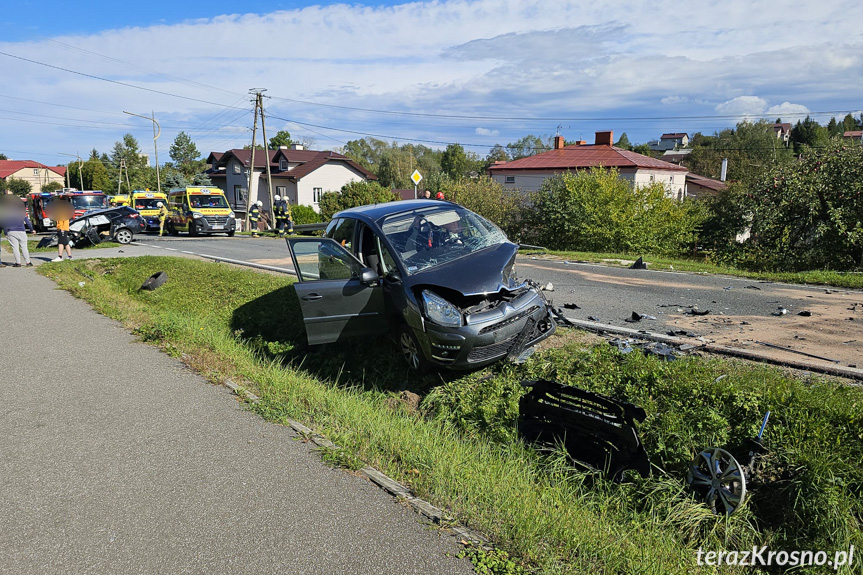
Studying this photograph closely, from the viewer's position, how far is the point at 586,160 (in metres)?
45.7

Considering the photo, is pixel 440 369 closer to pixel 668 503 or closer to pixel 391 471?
pixel 391 471

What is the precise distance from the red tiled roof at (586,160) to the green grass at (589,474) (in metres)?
38.2

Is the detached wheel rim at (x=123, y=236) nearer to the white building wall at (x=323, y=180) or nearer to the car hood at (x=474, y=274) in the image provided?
the car hood at (x=474, y=274)

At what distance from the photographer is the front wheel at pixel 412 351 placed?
6.28 m

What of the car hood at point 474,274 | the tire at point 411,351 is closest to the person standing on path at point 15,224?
the tire at point 411,351

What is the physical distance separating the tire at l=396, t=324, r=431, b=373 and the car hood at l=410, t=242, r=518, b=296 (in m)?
0.63

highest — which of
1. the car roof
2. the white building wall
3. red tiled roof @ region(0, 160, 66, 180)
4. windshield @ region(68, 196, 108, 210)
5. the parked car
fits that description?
red tiled roof @ region(0, 160, 66, 180)

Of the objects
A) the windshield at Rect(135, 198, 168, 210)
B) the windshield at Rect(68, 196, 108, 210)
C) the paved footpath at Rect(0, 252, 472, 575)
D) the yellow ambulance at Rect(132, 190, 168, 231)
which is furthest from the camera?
the windshield at Rect(135, 198, 168, 210)

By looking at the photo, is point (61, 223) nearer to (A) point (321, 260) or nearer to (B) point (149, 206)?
(A) point (321, 260)

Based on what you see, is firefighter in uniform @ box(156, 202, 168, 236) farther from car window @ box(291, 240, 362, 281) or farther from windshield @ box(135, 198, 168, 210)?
car window @ box(291, 240, 362, 281)

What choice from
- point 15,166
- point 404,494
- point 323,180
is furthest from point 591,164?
point 15,166

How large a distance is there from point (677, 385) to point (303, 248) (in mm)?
4488

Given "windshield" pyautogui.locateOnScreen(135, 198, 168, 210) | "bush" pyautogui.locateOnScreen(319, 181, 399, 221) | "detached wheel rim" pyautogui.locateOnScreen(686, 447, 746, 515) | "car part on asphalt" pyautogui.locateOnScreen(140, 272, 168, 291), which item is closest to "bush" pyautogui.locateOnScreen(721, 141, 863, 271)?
"detached wheel rim" pyautogui.locateOnScreen(686, 447, 746, 515)

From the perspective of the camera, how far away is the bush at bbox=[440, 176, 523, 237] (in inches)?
1049
